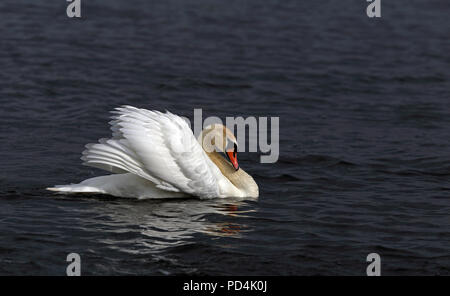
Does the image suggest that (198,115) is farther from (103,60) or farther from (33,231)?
(33,231)

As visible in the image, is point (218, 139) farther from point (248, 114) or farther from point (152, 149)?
point (248, 114)

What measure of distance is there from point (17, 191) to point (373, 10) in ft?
49.8

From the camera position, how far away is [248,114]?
629 inches

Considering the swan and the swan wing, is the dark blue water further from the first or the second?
the swan wing

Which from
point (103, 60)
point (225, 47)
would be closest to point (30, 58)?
point (103, 60)

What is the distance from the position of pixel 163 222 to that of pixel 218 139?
6.17ft

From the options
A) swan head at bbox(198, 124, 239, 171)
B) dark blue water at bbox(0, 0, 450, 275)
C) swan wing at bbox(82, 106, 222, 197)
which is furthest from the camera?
swan head at bbox(198, 124, 239, 171)

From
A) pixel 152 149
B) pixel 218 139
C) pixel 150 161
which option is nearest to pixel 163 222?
pixel 150 161

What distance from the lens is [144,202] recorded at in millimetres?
11320

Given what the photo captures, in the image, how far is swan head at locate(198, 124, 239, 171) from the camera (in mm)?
11938

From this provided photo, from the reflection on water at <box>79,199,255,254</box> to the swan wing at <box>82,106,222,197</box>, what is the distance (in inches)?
15.7

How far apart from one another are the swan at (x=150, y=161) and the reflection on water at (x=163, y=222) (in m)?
0.19

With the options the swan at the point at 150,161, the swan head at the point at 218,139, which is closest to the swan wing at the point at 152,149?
the swan at the point at 150,161

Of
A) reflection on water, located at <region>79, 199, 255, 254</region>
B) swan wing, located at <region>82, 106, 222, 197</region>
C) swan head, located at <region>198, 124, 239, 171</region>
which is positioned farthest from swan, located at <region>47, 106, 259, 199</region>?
swan head, located at <region>198, 124, 239, 171</region>
